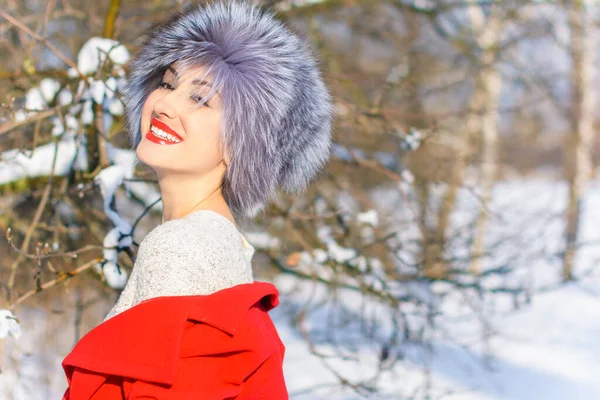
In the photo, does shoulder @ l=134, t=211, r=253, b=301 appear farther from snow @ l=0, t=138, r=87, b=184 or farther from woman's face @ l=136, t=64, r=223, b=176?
snow @ l=0, t=138, r=87, b=184

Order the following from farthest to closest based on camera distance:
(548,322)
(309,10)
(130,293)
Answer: (548,322) < (309,10) < (130,293)

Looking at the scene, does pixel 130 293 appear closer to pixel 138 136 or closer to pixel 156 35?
pixel 138 136

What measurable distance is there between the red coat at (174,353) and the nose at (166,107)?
0.43 m

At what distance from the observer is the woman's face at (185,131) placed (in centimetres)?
149

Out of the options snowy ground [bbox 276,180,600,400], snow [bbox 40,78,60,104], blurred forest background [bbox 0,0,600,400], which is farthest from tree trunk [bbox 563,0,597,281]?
snow [bbox 40,78,60,104]

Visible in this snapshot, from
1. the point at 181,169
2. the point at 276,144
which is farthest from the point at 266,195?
the point at 181,169

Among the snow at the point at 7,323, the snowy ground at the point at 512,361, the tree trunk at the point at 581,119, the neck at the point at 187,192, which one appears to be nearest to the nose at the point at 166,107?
the neck at the point at 187,192

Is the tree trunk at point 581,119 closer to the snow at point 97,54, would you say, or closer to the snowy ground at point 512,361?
the snowy ground at point 512,361

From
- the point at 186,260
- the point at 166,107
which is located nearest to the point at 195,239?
the point at 186,260

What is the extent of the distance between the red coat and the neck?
0.90 ft

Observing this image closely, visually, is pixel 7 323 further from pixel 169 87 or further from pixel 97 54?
pixel 97 54

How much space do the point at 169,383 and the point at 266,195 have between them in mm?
585

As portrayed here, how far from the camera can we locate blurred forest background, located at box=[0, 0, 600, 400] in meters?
2.68

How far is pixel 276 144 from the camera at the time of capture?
161 centimetres
